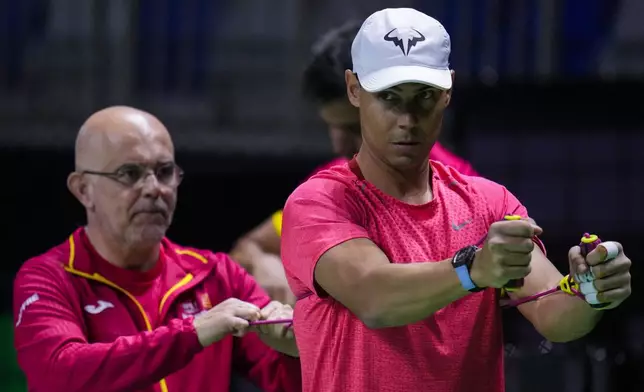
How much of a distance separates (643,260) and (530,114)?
644 millimetres

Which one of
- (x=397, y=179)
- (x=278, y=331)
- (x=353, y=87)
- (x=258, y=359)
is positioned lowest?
(x=258, y=359)

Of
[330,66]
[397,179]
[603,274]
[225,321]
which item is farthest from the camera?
[330,66]

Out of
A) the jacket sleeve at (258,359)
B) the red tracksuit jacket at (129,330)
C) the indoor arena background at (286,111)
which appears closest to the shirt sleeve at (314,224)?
the red tracksuit jacket at (129,330)

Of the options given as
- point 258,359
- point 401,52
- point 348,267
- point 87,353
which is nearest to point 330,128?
point 258,359

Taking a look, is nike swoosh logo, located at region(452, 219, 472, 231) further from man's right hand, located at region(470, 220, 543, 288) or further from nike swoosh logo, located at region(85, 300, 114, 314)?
nike swoosh logo, located at region(85, 300, 114, 314)

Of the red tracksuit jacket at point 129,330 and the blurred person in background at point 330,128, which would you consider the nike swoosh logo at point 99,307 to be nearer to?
the red tracksuit jacket at point 129,330

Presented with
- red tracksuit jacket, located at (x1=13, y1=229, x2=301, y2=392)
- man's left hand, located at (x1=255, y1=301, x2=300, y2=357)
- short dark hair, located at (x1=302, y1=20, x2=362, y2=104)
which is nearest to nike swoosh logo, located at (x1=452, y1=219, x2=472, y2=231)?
man's left hand, located at (x1=255, y1=301, x2=300, y2=357)

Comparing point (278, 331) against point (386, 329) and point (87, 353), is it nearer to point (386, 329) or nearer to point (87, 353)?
point (87, 353)

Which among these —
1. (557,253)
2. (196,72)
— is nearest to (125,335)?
(557,253)

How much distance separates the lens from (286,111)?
512 cm

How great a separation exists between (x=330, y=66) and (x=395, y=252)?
1181 millimetres

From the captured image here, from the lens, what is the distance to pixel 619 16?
478 cm

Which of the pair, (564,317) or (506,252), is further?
(564,317)

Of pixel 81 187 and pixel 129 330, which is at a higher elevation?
pixel 81 187
